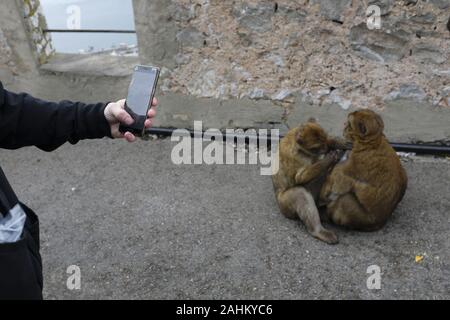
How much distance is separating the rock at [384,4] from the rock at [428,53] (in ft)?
1.31

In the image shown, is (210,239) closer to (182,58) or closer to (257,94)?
(257,94)

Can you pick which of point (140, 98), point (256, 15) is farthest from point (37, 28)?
point (140, 98)

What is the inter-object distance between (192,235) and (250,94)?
171 centimetres

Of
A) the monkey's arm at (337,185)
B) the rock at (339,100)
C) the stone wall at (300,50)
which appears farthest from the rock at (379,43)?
the monkey's arm at (337,185)

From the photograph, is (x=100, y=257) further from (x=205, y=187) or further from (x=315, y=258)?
(x=315, y=258)

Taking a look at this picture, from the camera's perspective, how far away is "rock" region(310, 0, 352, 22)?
11.6 feet

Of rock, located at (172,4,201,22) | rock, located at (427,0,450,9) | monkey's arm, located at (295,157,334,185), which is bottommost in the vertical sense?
monkey's arm, located at (295,157,334,185)

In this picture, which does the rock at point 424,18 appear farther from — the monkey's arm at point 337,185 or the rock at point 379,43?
the monkey's arm at point 337,185

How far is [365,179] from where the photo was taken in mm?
2631

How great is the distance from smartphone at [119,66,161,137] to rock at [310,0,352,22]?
2276 millimetres

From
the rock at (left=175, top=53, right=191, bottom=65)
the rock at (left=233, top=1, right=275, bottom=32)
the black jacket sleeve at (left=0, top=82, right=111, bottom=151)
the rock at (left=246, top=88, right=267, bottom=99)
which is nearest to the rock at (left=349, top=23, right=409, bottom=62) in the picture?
the rock at (left=233, top=1, right=275, bottom=32)

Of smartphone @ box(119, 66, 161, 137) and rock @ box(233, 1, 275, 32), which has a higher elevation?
rock @ box(233, 1, 275, 32)

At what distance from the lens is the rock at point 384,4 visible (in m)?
3.42

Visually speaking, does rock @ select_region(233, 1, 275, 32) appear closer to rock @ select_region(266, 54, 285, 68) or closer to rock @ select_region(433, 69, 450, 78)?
rock @ select_region(266, 54, 285, 68)
